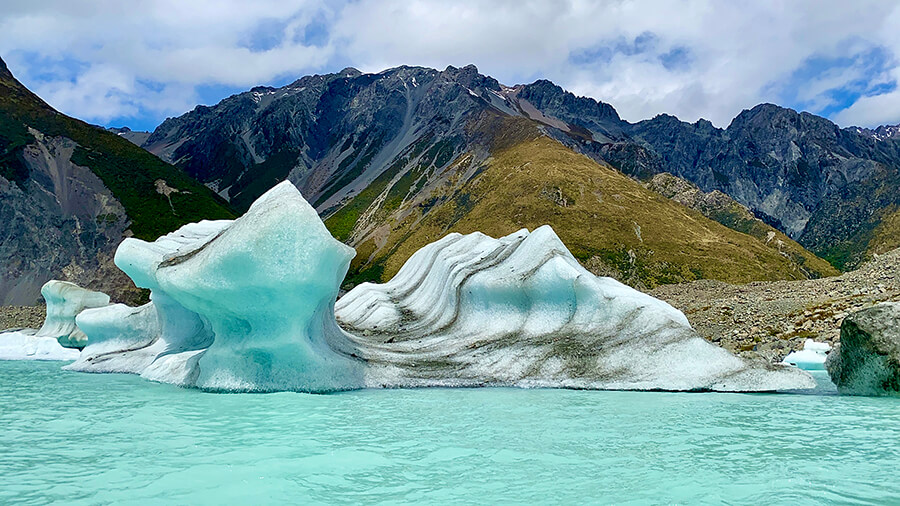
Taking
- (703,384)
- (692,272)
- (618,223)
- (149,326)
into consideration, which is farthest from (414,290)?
(618,223)

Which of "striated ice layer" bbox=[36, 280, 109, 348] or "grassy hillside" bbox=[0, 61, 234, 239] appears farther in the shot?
"grassy hillside" bbox=[0, 61, 234, 239]

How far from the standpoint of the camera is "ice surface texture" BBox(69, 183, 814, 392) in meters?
14.3

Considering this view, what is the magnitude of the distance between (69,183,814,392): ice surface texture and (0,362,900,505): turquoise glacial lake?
5.29ft

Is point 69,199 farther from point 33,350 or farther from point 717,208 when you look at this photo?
point 717,208

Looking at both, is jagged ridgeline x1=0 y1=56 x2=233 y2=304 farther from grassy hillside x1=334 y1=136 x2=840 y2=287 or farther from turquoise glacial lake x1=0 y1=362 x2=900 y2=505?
turquoise glacial lake x1=0 y1=362 x2=900 y2=505

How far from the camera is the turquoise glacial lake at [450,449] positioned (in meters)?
6.39

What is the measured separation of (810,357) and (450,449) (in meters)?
18.9

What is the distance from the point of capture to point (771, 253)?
119 metres

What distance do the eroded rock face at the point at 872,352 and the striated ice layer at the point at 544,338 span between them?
1023mm

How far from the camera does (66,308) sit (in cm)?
3497

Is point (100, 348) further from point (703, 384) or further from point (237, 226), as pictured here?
point (703, 384)

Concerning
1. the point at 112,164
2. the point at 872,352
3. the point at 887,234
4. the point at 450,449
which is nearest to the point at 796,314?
the point at 872,352

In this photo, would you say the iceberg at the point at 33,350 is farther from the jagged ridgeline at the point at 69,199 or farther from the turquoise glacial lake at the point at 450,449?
the jagged ridgeline at the point at 69,199

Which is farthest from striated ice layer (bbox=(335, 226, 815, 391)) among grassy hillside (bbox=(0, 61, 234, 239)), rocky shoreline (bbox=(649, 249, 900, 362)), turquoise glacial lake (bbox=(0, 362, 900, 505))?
grassy hillside (bbox=(0, 61, 234, 239))
